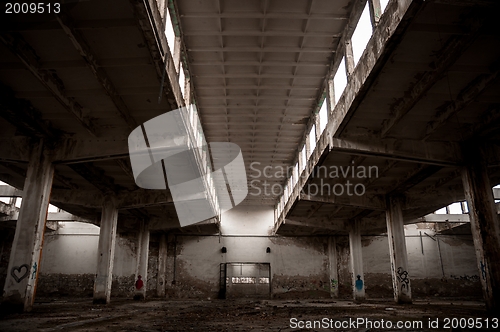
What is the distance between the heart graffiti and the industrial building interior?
0.12 feet

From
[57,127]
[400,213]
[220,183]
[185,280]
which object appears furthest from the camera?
[185,280]

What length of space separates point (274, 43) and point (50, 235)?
2473 cm

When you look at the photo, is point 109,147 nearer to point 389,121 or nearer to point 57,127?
point 57,127

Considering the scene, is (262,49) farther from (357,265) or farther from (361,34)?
(357,265)

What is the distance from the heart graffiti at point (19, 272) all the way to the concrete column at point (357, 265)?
1834cm

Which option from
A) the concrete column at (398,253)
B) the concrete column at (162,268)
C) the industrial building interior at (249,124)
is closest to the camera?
the industrial building interior at (249,124)

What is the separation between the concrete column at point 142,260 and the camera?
2417 centimetres

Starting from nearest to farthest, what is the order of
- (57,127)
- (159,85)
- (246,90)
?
(159,85)
(57,127)
(246,90)

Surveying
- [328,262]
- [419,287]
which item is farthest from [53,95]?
[419,287]

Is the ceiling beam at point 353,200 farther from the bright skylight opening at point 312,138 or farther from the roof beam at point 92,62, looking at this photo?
the roof beam at point 92,62

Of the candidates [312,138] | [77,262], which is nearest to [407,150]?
[312,138]

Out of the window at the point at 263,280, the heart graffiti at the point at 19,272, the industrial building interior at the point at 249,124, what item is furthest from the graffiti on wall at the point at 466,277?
the heart graffiti at the point at 19,272

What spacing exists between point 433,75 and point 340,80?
4.46 meters

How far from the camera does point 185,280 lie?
94.1 feet
